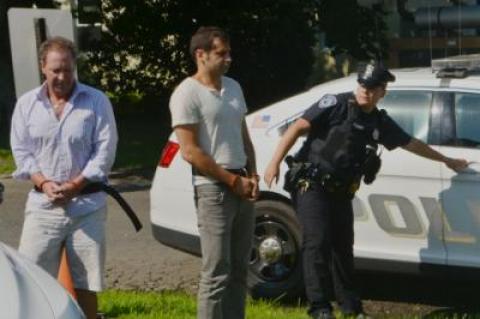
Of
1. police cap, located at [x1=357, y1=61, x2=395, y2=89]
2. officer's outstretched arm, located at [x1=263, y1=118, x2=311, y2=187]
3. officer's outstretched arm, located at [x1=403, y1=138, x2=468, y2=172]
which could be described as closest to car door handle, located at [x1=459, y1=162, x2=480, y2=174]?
officer's outstretched arm, located at [x1=403, y1=138, x2=468, y2=172]

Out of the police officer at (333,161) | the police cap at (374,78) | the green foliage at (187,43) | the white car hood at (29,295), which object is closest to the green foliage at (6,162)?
the green foliage at (187,43)

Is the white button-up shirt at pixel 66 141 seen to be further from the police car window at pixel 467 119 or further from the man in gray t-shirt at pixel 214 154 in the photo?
the police car window at pixel 467 119

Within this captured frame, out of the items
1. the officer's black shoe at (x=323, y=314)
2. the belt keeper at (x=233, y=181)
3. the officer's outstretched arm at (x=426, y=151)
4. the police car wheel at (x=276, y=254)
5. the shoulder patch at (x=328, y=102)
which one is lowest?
the officer's black shoe at (x=323, y=314)

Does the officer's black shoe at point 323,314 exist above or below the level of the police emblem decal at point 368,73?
below

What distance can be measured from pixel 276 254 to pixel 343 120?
1298mm

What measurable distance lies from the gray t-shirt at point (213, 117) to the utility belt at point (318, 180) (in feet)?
3.14

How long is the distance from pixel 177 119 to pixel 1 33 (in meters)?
14.1

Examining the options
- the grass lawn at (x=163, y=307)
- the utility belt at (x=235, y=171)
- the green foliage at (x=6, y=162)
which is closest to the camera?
the utility belt at (x=235, y=171)

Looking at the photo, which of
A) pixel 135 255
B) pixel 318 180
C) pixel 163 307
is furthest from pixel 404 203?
pixel 135 255

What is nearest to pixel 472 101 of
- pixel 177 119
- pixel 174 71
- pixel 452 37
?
pixel 177 119

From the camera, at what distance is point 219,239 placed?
580 centimetres

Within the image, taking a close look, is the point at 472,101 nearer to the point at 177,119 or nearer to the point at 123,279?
the point at 177,119

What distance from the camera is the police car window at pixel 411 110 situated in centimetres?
739

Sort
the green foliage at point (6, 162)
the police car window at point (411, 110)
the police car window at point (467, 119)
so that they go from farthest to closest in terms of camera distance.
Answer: the green foliage at point (6, 162), the police car window at point (411, 110), the police car window at point (467, 119)
